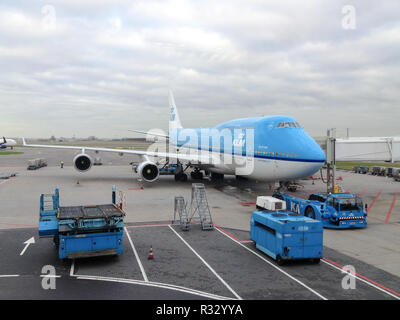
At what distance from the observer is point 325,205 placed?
1816 cm

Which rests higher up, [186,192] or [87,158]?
[87,158]

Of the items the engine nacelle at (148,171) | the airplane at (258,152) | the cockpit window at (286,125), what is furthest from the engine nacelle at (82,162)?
the cockpit window at (286,125)

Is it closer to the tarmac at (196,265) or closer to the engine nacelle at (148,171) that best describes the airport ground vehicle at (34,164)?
the engine nacelle at (148,171)

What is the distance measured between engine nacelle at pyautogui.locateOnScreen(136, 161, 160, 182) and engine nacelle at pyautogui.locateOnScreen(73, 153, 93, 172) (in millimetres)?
6685

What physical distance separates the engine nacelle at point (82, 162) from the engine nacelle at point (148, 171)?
668 centimetres

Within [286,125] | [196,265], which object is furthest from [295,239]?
[286,125]

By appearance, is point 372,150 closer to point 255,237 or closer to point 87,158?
point 255,237

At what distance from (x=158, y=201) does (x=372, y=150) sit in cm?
1670

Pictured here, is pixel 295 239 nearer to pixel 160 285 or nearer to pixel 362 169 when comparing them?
pixel 160 285

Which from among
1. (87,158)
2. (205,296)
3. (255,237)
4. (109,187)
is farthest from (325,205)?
(87,158)

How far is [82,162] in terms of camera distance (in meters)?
33.9

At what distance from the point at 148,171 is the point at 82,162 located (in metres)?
7.86

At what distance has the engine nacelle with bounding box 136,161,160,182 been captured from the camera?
30.2 m
